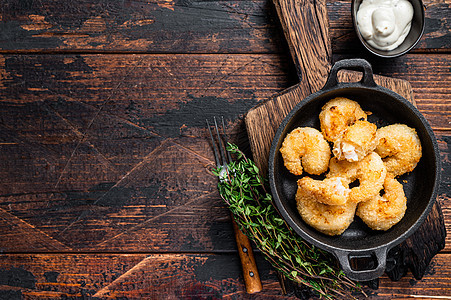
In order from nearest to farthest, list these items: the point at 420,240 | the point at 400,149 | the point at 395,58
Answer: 1. the point at 400,149
2. the point at 420,240
3. the point at 395,58

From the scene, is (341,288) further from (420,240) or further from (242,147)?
(242,147)

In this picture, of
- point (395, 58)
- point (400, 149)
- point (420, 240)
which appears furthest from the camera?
point (395, 58)

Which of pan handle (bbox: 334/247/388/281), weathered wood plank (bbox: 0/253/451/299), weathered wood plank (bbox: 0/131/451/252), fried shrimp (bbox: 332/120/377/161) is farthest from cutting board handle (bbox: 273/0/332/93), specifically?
weathered wood plank (bbox: 0/253/451/299)

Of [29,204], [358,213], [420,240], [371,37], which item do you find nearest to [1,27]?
[29,204]

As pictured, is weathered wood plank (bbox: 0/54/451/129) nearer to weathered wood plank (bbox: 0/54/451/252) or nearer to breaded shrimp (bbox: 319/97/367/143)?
weathered wood plank (bbox: 0/54/451/252)

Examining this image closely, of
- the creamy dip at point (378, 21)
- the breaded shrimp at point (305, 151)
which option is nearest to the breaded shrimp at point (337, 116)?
the breaded shrimp at point (305, 151)

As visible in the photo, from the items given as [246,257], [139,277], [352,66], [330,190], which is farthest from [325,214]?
[139,277]

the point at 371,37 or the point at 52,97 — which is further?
the point at 52,97
